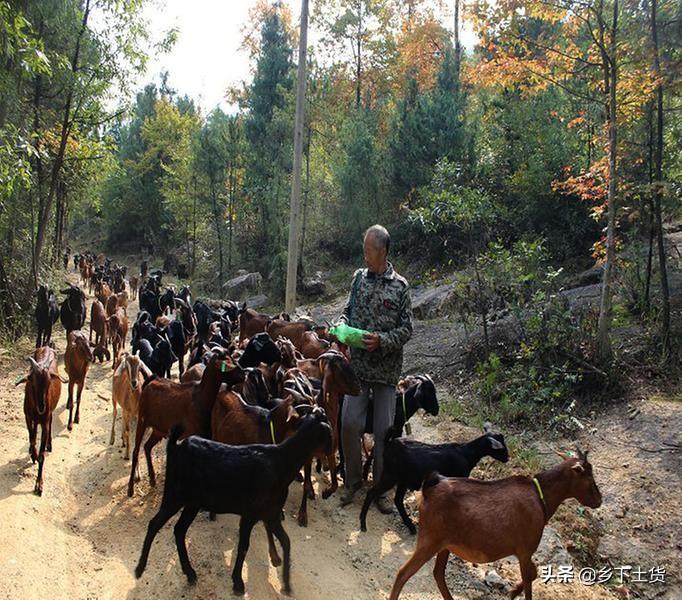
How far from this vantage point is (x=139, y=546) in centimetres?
452

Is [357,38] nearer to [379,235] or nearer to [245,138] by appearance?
[245,138]

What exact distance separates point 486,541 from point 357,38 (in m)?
28.8

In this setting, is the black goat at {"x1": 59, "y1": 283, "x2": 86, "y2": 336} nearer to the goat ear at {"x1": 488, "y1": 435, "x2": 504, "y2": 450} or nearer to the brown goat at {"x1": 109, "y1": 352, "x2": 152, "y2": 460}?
the brown goat at {"x1": 109, "y1": 352, "x2": 152, "y2": 460}

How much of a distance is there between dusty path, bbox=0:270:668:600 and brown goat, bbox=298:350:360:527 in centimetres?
14

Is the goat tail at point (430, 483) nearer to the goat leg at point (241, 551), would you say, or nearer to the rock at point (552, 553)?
the goat leg at point (241, 551)

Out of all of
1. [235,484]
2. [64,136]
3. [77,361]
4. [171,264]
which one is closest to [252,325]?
[77,361]

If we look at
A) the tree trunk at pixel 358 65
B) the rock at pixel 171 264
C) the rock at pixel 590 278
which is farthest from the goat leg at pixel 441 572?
the rock at pixel 171 264

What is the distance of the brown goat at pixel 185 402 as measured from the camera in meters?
5.29

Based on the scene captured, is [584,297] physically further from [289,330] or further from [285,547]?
[285,547]

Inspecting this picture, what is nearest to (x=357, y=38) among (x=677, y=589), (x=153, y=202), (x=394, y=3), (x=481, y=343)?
(x=394, y=3)

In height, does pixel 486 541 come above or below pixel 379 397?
below

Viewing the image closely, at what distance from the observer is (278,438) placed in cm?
490

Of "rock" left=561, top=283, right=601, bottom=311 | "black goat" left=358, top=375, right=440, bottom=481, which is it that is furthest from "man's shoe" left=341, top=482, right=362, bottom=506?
"rock" left=561, top=283, right=601, bottom=311

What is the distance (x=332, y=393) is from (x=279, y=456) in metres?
1.75
